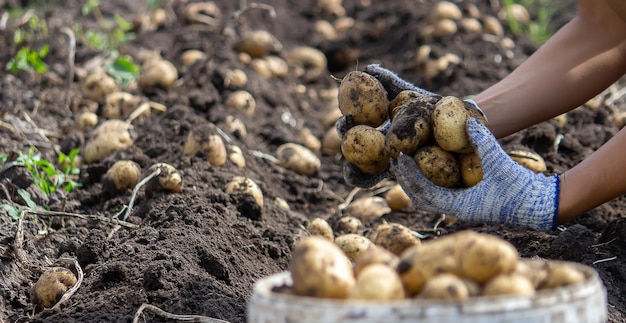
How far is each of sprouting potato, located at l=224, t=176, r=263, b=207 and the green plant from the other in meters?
1.83

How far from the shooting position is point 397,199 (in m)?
3.45

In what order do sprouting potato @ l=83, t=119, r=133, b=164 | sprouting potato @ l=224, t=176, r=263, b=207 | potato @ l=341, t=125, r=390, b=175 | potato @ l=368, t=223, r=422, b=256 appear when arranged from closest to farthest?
potato @ l=368, t=223, r=422, b=256 < potato @ l=341, t=125, r=390, b=175 < sprouting potato @ l=224, t=176, r=263, b=207 < sprouting potato @ l=83, t=119, r=133, b=164

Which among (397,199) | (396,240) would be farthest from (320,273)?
(397,199)

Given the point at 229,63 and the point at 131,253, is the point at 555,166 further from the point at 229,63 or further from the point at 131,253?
the point at 229,63

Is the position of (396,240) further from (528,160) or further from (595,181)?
(528,160)

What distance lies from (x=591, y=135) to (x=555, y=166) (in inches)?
19.4

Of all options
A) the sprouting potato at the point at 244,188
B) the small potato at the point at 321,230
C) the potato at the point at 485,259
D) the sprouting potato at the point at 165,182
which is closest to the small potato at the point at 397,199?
the small potato at the point at 321,230

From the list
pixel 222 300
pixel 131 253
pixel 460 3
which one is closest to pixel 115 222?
pixel 131 253

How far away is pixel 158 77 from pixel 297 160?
107 cm

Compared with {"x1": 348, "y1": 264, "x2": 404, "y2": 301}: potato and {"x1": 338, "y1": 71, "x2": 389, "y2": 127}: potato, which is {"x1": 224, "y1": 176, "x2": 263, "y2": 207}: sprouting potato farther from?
{"x1": 348, "y1": 264, "x2": 404, "y2": 301}: potato

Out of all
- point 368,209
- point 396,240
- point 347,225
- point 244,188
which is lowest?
point 368,209

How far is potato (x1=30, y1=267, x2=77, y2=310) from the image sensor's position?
2299 millimetres

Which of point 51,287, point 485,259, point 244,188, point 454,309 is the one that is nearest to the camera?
point 454,309

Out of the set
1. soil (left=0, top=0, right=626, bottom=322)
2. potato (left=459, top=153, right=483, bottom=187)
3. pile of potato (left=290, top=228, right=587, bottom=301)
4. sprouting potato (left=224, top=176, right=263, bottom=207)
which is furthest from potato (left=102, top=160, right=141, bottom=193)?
pile of potato (left=290, top=228, right=587, bottom=301)
